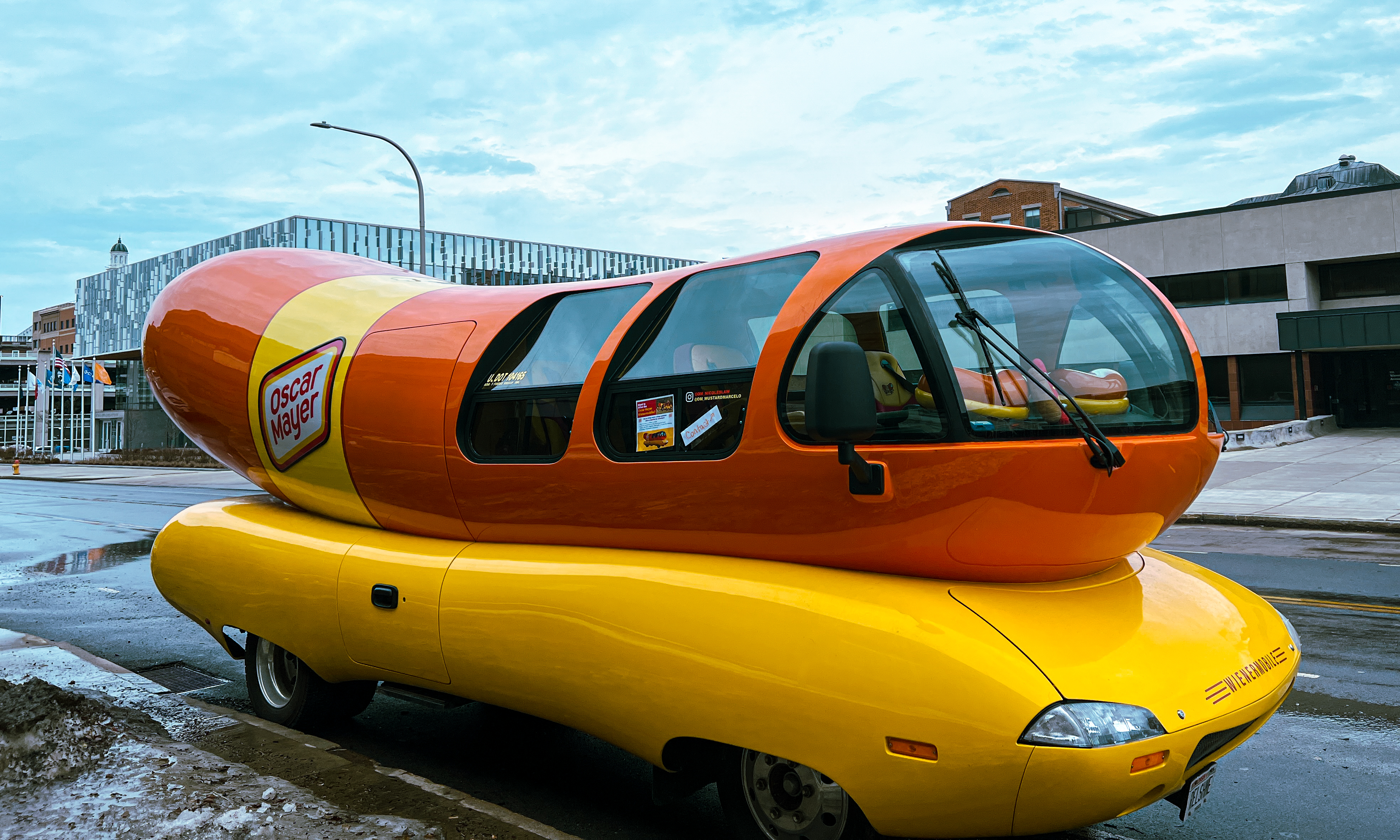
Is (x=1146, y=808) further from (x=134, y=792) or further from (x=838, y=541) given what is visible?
(x=134, y=792)

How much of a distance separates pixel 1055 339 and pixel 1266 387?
3423 centimetres

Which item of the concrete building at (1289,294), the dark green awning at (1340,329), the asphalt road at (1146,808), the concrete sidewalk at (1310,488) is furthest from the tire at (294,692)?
the dark green awning at (1340,329)

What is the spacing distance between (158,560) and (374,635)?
86.4 inches

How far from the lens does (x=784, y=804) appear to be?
11.0ft

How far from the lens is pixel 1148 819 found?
13.3 feet

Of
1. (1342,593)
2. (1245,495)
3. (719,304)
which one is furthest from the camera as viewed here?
(1245,495)

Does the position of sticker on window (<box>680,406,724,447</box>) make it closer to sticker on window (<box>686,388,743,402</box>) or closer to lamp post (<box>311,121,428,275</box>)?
sticker on window (<box>686,388,743,402</box>)

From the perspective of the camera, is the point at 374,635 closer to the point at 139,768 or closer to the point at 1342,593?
the point at 139,768

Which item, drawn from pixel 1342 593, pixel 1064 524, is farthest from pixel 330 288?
pixel 1342 593

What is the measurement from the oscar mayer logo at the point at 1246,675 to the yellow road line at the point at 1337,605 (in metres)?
4.78

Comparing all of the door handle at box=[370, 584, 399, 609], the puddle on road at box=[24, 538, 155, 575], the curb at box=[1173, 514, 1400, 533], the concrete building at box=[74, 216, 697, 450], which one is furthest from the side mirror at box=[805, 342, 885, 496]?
the concrete building at box=[74, 216, 697, 450]

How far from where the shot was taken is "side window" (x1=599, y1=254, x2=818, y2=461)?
3.65 m

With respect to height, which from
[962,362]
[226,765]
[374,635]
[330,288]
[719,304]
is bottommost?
[226,765]

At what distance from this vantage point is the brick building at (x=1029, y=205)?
52.1 m
